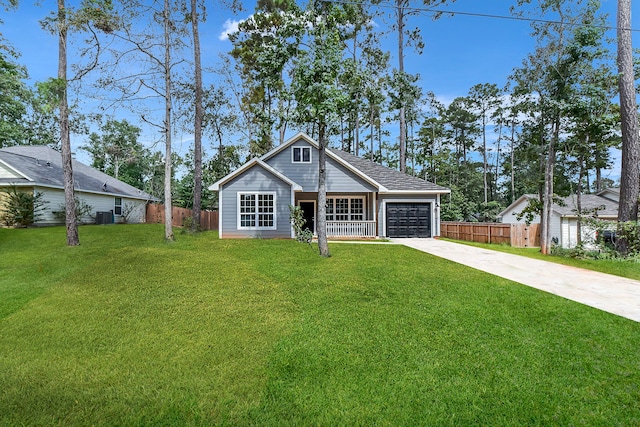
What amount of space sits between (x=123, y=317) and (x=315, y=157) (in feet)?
41.0

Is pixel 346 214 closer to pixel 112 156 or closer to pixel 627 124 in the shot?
pixel 627 124

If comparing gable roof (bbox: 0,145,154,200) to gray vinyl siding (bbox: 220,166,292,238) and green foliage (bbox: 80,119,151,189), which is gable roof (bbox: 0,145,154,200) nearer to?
gray vinyl siding (bbox: 220,166,292,238)

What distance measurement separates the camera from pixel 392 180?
1741cm

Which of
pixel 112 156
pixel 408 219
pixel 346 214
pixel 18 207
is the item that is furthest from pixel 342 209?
pixel 112 156

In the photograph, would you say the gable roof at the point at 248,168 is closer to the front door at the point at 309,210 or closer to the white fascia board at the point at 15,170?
the front door at the point at 309,210

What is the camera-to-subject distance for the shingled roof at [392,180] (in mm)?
16375

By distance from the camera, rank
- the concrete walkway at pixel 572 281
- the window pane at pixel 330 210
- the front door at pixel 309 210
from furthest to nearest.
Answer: the front door at pixel 309 210 < the window pane at pixel 330 210 < the concrete walkway at pixel 572 281

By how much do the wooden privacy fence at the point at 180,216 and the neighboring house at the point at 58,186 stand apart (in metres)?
0.73

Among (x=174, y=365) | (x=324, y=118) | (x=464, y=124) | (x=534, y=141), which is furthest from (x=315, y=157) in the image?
(x=464, y=124)

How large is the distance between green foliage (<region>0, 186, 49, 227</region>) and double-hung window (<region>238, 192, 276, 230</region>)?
11276 mm

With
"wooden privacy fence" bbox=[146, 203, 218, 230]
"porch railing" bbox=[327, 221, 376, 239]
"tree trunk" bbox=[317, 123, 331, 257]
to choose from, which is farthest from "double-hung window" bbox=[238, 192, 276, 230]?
"wooden privacy fence" bbox=[146, 203, 218, 230]

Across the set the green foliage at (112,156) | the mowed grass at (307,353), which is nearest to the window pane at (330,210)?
the mowed grass at (307,353)

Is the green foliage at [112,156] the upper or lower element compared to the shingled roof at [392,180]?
upper

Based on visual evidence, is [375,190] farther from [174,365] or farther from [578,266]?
[174,365]
